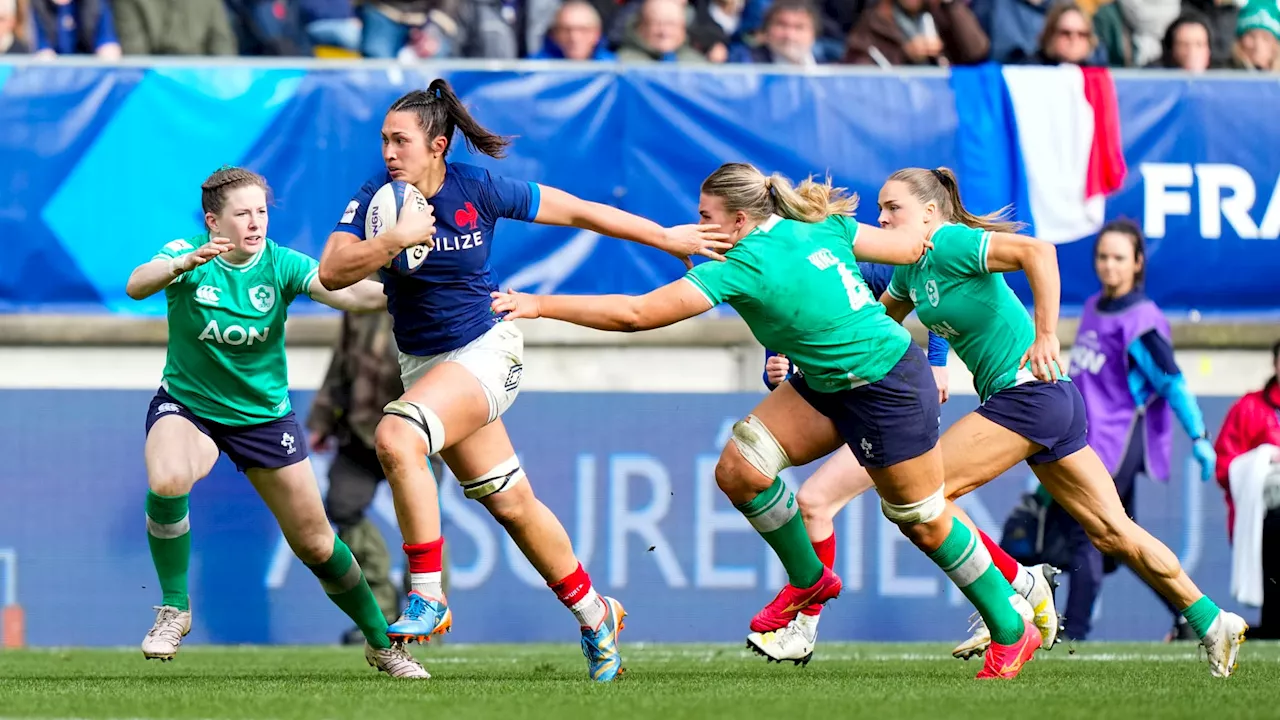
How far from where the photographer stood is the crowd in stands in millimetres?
11734

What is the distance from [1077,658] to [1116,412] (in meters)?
2.00

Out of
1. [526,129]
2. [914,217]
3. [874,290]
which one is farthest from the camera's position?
[526,129]

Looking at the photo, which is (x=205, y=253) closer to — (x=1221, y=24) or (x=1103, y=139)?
(x=1103, y=139)

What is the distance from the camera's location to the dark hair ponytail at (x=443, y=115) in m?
6.86

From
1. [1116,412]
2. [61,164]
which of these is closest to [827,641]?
[1116,412]

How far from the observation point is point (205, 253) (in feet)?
22.7

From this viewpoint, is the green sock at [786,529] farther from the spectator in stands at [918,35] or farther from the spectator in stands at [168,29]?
the spectator in stands at [168,29]

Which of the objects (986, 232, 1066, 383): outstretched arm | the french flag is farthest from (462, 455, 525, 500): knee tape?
the french flag

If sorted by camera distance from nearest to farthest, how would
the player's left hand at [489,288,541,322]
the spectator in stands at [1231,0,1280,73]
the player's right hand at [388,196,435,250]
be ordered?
the player's left hand at [489,288,541,322] → the player's right hand at [388,196,435,250] → the spectator in stands at [1231,0,1280,73]

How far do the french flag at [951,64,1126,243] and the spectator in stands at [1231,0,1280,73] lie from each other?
1.58m

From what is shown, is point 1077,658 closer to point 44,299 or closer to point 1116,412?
point 1116,412

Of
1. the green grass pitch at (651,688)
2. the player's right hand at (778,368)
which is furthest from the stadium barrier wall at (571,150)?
the player's right hand at (778,368)

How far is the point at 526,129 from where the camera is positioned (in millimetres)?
11250

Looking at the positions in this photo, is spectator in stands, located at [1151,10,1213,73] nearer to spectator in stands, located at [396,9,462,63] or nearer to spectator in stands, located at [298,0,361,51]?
spectator in stands, located at [396,9,462,63]
